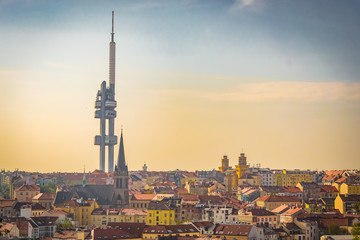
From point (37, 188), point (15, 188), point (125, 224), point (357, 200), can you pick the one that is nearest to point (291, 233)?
point (125, 224)

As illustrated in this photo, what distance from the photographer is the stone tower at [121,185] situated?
13125 cm

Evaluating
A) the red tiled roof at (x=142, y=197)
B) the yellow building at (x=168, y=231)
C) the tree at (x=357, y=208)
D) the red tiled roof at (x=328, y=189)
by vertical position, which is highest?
the red tiled roof at (x=328, y=189)

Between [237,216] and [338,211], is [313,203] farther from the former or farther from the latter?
[237,216]

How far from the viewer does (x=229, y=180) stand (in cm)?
18275

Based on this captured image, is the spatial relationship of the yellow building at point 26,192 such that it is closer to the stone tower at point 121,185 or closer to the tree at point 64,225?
the stone tower at point 121,185

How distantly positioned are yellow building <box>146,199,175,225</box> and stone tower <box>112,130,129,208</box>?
2492 cm

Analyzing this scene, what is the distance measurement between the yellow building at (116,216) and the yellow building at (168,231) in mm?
19779

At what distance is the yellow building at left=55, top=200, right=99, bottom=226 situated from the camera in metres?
114

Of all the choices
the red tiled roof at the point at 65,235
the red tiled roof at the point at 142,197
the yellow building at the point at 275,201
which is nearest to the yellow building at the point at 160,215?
the red tiled roof at the point at 65,235

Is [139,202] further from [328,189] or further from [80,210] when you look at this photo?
[328,189]

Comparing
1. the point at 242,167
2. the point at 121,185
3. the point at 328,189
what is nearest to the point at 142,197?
the point at 121,185

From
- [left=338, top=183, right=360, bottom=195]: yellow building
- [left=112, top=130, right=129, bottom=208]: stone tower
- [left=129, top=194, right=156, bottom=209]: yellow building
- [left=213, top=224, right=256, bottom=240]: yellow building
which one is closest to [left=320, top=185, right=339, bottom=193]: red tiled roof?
[left=338, top=183, right=360, bottom=195]: yellow building

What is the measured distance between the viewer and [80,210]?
11594 centimetres

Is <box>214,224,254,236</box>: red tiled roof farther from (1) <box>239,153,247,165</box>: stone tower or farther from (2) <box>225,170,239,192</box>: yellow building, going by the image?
(1) <box>239,153,247,165</box>: stone tower
